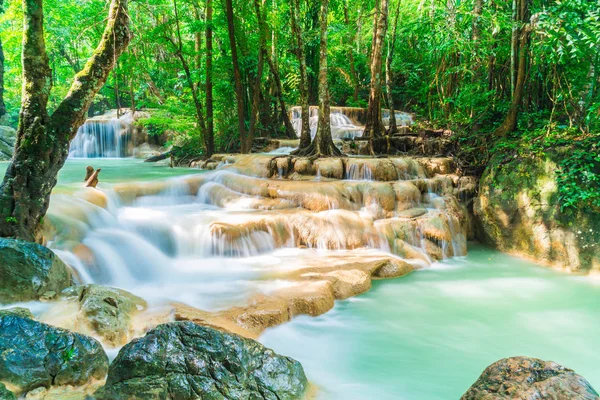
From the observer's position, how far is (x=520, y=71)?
7.43m

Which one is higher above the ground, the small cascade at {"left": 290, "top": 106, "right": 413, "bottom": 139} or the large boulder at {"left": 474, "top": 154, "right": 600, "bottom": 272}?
the small cascade at {"left": 290, "top": 106, "right": 413, "bottom": 139}

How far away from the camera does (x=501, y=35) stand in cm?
853

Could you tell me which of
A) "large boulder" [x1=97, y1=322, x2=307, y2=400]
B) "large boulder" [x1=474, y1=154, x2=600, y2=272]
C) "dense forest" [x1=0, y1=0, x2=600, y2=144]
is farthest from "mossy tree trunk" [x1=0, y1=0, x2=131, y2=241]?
"large boulder" [x1=474, y1=154, x2=600, y2=272]

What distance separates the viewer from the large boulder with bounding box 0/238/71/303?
3.53m

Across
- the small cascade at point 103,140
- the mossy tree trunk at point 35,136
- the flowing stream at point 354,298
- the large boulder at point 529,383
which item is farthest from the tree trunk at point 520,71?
the small cascade at point 103,140

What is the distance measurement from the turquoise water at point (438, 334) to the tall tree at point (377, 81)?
5.71m

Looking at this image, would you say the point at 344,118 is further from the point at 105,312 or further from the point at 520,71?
the point at 105,312

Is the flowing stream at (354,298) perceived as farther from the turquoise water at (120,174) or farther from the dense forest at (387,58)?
the dense forest at (387,58)

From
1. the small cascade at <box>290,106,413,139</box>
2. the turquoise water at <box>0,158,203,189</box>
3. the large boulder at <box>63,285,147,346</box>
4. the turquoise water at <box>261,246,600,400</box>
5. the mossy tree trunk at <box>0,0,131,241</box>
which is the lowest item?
the turquoise water at <box>261,246,600,400</box>

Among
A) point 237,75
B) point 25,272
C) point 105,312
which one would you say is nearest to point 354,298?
point 105,312

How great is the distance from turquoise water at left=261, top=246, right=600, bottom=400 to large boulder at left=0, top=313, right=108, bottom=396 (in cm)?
156

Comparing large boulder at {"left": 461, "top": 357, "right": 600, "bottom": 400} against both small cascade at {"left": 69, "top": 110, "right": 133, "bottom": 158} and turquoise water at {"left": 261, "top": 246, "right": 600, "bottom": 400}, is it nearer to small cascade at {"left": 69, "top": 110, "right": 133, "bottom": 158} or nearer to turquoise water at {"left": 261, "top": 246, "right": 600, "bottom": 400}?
turquoise water at {"left": 261, "top": 246, "right": 600, "bottom": 400}

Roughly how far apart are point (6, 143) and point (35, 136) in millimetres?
14691

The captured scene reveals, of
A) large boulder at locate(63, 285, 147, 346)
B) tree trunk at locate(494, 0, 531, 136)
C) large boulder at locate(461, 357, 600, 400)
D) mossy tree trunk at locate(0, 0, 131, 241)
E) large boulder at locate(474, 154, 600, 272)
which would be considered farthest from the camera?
tree trunk at locate(494, 0, 531, 136)
